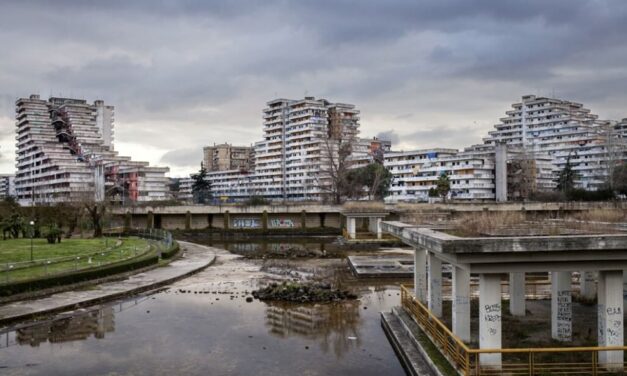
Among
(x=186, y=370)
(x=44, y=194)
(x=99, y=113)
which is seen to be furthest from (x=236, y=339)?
(x=99, y=113)

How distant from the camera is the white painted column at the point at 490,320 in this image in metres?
14.8

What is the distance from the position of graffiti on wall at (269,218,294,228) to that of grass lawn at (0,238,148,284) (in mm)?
36547

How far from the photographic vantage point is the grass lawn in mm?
32359

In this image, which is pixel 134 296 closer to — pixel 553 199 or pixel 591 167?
pixel 553 199

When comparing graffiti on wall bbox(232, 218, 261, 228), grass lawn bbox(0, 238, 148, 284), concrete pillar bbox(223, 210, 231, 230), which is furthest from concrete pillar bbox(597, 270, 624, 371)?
graffiti on wall bbox(232, 218, 261, 228)

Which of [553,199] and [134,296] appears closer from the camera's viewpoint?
[134,296]

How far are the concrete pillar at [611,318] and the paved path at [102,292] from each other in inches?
871

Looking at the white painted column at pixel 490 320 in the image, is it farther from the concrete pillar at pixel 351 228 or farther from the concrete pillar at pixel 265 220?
the concrete pillar at pixel 265 220

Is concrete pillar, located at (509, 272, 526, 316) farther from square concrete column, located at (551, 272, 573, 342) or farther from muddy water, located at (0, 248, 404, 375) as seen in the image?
muddy water, located at (0, 248, 404, 375)

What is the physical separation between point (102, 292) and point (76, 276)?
2.69 meters

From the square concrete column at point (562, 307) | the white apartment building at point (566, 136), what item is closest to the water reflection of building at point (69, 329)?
the square concrete column at point (562, 307)

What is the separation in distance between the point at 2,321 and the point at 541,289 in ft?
85.2

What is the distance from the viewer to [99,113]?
497ft

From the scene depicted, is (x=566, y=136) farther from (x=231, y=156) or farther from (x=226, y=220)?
(x=231, y=156)
